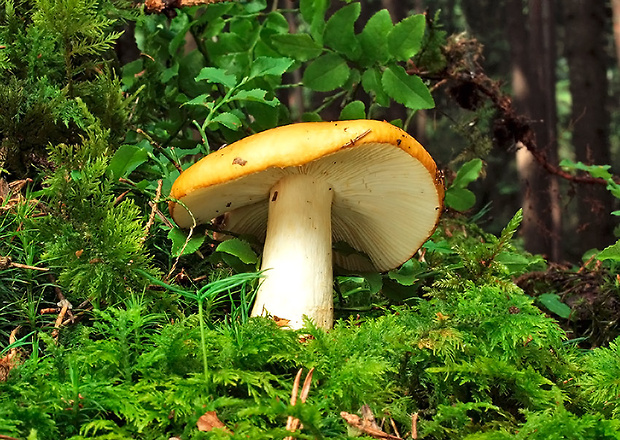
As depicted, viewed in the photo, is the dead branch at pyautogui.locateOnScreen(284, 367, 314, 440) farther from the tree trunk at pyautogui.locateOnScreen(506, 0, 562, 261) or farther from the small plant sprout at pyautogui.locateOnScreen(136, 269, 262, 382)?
the tree trunk at pyautogui.locateOnScreen(506, 0, 562, 261)

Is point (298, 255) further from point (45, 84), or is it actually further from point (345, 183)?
point (45, 84)

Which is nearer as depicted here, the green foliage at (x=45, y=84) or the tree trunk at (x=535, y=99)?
the green foliage at (x=45, y=84)

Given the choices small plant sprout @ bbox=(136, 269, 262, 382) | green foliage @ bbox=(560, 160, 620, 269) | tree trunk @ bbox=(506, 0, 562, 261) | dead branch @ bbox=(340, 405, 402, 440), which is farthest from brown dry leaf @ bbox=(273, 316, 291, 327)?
tree trunk @ bbox=(506, 0, 562, 261)

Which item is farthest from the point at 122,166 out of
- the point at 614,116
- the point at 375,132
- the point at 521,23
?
the point at 614,116

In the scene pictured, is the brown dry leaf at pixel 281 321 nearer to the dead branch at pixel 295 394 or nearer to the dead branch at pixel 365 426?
the dead branch at pixel 295 394

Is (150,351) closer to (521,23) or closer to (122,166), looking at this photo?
(122,166)

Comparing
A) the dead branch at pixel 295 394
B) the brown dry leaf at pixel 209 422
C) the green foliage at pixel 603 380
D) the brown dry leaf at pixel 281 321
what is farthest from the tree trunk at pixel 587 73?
the brown dry leaf at pixel 209 422

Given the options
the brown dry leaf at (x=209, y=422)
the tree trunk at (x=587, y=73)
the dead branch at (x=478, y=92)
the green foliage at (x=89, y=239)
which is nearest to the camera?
the brown dry leaf at (x=209, y=422)
